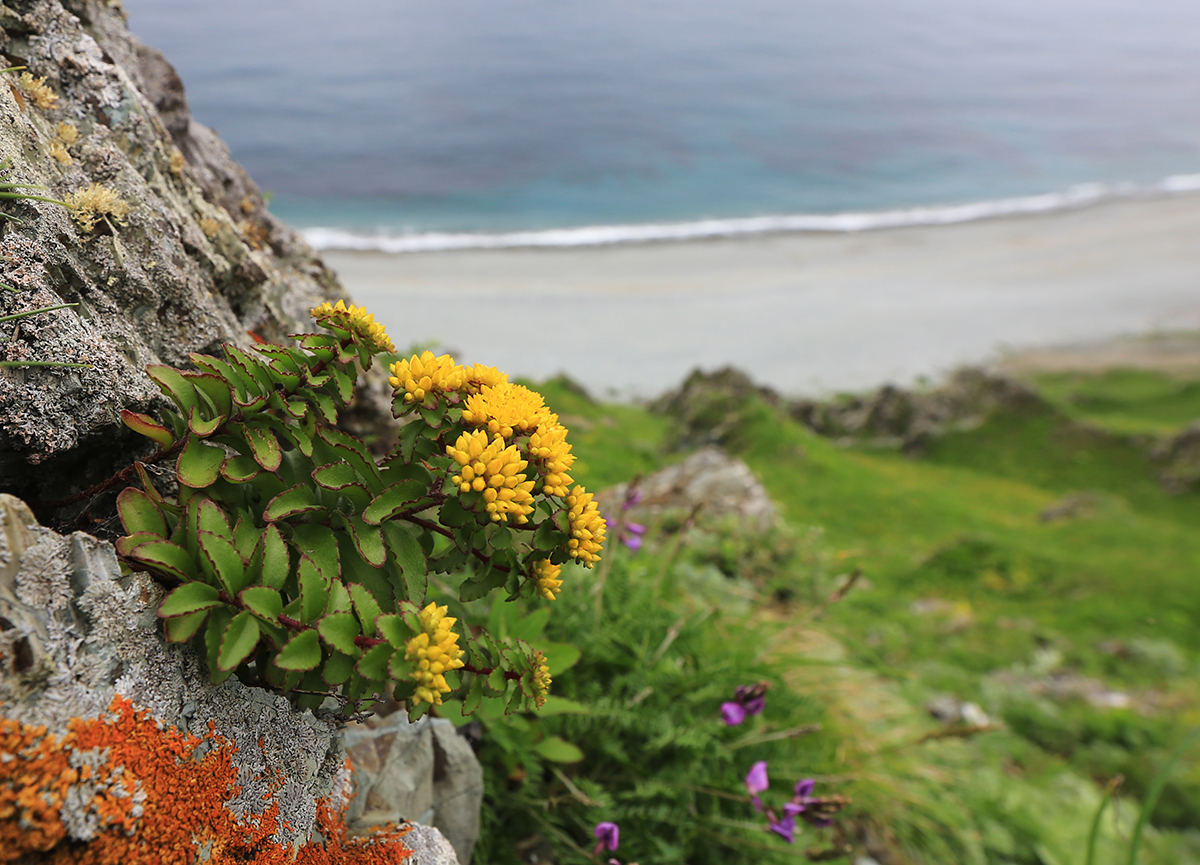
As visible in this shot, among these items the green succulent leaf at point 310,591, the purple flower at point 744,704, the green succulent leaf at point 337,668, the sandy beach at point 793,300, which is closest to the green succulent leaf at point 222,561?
the green succulent leaf at point 310,591

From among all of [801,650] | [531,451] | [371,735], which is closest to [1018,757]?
[801,650]

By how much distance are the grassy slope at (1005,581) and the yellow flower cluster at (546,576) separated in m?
3.09

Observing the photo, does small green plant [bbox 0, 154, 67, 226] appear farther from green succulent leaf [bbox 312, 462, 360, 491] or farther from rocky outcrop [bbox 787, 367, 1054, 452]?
rocky outcrop [bbox 787, 367, 1054, 452]

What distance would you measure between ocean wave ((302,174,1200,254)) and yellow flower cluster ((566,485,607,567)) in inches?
1121

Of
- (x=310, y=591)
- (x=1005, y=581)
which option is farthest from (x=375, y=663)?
(x=1005, y=581)

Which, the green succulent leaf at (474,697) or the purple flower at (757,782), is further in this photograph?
the purple flower at (757,782)

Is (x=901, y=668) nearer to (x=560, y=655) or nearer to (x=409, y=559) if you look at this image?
(x=560, y=655)

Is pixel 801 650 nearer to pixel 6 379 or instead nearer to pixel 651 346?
pixel 6 379

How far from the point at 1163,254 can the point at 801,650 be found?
38.2 metres

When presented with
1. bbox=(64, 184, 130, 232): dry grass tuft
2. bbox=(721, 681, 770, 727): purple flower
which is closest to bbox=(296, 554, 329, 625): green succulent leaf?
bbox=(64, 184, 130, 232): dry grass tuft

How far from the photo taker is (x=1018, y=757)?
15.3 ft

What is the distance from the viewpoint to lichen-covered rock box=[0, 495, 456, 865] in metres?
1.04

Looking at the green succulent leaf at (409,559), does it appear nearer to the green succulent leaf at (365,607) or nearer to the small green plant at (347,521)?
the small green plant at (347,521)

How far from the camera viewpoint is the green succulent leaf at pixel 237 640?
1.21 meters
